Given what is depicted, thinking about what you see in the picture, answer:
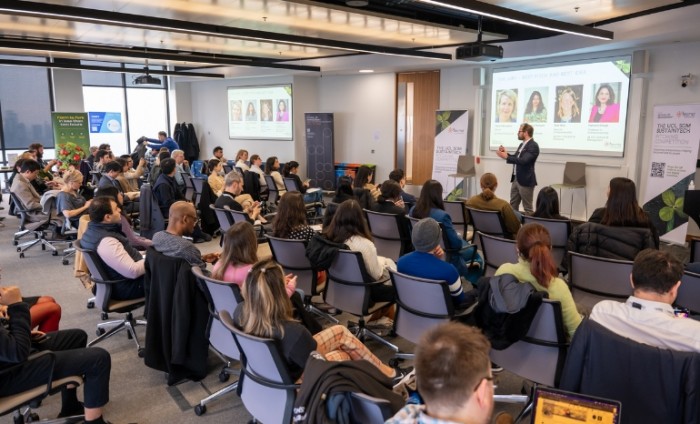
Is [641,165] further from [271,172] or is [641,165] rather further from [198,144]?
[198,144]

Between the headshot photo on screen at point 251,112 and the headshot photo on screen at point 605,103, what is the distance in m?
8.92

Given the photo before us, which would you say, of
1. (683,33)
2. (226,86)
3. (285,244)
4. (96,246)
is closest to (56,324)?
(96,246)

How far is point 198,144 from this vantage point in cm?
1589

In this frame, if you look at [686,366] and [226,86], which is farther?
[226,86]

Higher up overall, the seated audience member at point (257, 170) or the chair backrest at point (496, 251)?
the seated audience member at point (257, 170)

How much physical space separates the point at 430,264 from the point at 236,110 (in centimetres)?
1274

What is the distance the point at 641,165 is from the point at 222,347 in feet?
24.4

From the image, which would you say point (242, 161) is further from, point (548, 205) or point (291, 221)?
point (548, 205)

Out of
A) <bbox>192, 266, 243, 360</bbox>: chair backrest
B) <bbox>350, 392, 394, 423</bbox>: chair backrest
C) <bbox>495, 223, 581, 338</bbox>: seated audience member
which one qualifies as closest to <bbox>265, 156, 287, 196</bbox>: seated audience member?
<bbox>192, 266, 243, 360</bbox>: chair backrest

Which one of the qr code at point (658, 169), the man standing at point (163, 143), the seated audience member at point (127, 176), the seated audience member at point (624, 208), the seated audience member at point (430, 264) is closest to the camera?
the seated audience member at point (430, 264)

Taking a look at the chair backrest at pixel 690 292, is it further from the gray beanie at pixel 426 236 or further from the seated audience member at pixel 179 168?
the seated audience member at pixel 179 168

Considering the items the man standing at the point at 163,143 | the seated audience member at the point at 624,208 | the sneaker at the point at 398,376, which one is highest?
the man standing at the point at 163,143

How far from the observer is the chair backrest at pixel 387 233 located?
517 cm

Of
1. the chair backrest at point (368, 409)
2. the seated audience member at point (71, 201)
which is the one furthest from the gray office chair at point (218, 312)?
the seated audience member at point (71, 201)
